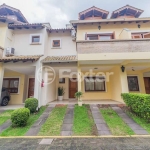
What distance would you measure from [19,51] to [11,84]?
4.32m

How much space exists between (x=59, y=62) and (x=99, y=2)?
32.6ft

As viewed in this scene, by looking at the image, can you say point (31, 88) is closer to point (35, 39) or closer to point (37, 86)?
point (37, 86)

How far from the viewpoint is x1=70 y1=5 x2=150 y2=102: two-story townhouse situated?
8.12 m

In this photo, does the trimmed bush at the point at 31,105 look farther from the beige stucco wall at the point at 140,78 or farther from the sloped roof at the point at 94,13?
the beige stucco wall at the point at 140,78

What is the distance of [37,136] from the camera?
4.86 metres

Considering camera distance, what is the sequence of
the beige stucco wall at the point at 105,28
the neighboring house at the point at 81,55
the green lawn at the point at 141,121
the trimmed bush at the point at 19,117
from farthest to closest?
the beige stucco wall at the point at 105,28 → the neighboring house at the point at 81,55 → the trimmed bush at the point at 19,117 → the green lawn at the point at 141,121

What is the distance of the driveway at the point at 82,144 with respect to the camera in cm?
384

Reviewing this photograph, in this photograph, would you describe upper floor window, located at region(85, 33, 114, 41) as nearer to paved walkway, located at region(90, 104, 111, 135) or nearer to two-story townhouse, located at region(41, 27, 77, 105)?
two-story townhouse, located at region(41, 27, 77, 105)

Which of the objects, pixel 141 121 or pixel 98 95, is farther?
pixel 98 95

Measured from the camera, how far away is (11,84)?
40.4 feet

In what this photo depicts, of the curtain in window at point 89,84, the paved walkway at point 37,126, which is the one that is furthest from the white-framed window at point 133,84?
the paved walkway at point 37,126

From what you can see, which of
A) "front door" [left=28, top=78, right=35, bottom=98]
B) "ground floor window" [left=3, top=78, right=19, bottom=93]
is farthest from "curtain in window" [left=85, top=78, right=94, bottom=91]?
"ground floor window" [left=3, top=78, right=19, bottom=93]

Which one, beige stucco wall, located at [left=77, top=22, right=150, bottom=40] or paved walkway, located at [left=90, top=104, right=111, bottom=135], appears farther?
beige stucco wall, located at [left=77, top=22, right=150, bottom=40]

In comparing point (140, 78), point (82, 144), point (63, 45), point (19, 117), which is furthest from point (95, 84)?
point (19, 117)
